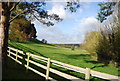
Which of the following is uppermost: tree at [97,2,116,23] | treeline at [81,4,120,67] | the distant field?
tree at [97,2,116,23]

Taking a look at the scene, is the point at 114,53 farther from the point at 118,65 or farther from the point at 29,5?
the point at 29,5

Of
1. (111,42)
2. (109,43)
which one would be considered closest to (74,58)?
(109,43)

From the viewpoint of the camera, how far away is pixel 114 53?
16578mm

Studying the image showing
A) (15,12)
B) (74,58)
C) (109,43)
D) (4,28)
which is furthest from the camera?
(74,58)

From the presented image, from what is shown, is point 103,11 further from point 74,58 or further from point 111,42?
point 74,58

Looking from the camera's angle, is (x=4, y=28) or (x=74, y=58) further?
(x=74, y=58)


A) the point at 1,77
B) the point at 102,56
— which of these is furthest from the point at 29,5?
the point at 102,56

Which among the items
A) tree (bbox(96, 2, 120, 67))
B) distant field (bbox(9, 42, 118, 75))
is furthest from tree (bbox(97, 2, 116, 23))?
distant field (bbox(9, 42, 118, 75))

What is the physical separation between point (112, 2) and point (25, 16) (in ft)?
31.9

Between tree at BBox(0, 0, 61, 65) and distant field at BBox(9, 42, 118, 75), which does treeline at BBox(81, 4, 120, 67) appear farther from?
tree at BBox(0, 0, 61, 65)

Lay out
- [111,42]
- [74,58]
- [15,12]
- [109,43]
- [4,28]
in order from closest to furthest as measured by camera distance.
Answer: [4,28]
[15,12]
[111,42]
[109,43]
[74,58]

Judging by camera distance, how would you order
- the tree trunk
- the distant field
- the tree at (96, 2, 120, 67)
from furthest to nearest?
the tree at (96, 2, 120, 67)
the distant field
the tree trunk

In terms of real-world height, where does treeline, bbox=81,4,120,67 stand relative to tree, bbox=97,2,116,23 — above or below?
below

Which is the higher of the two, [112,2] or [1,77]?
[112,2]
